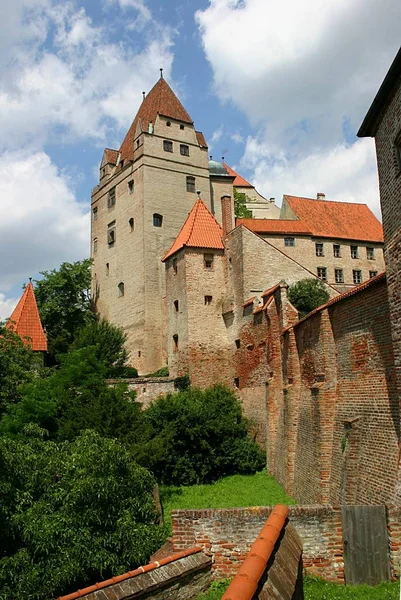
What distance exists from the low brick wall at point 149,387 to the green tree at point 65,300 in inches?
481

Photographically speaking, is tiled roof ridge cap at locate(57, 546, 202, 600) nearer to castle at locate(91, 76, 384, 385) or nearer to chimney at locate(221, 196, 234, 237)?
castle at locate(91, 76, 384, 385)

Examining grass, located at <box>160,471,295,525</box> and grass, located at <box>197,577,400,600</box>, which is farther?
grass, located at <box>160,471,295,525</box>

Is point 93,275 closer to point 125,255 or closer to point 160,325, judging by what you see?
point 125,255

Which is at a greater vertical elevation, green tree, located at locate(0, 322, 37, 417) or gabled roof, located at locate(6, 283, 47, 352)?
gabled roof, located at locate(6, 283, 47, 352)

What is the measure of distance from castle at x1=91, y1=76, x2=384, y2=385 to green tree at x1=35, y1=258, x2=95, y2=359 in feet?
3.76

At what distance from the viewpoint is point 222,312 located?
33.2m

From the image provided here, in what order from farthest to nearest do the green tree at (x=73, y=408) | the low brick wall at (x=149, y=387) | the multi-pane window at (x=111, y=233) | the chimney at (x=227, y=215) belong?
1. the multi-pane window at (x=111, y=233)
2. the chimney at (x=227, y=215)
3. the low brick wall at (x=149, y=387)
4. the green tree at (x=73, y=408)

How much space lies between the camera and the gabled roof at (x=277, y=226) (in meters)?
40.9

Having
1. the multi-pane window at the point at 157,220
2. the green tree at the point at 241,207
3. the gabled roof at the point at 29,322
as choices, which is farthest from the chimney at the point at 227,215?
the gabled roof at the point at 29,322

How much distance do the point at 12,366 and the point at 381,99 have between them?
2110 centimetres

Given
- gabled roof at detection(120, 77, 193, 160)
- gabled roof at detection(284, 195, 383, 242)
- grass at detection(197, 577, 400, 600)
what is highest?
gabled roof at detection(120, 77, 193, 160)

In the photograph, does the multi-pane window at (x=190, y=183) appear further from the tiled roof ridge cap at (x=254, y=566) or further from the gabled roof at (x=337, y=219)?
the tiled roof ridge cap at (x=254, y=566)

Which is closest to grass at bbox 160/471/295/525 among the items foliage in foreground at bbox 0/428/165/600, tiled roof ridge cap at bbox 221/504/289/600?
foliage in foreground at bbox 0/428/165/600

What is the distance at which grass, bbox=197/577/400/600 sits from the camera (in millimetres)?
7716
